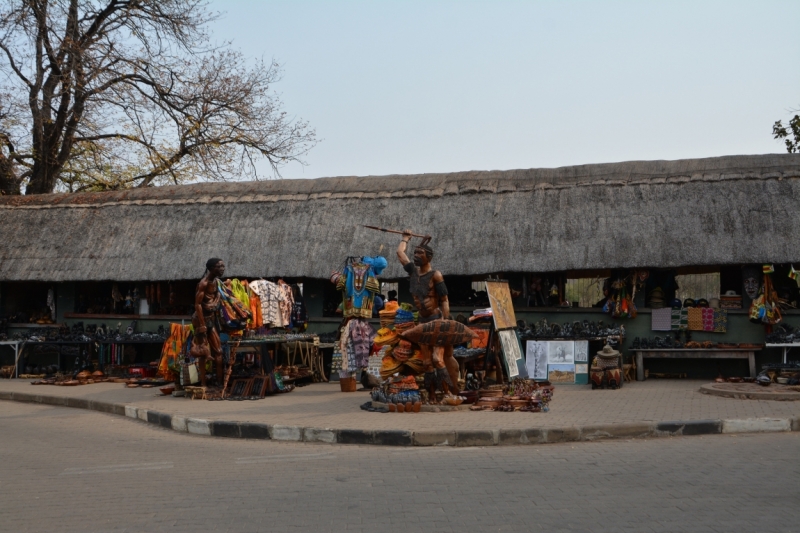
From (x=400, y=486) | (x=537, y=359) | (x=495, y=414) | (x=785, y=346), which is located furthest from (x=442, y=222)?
(x=400, y=486)

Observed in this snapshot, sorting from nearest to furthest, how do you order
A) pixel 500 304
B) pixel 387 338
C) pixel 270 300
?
pixel 387 338 < pixel 500 304 < pixel 270 300

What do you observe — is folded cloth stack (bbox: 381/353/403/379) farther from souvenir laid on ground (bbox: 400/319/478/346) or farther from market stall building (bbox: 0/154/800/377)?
market stall building (bbox: 0/154/800/377)

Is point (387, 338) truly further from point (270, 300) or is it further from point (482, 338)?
point (270, 300)

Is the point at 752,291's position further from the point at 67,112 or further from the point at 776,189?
the point at 67,112

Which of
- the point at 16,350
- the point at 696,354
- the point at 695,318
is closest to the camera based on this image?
the point at 696,354

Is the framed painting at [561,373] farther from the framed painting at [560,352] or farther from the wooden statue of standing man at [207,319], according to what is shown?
the wooden statue of standing man at [207,319]

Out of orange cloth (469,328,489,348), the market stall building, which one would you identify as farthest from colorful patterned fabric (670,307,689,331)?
orange cloth (469,328,489,348)

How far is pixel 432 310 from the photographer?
11.2 meters

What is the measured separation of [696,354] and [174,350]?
907cm

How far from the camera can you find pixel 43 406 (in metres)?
13.5

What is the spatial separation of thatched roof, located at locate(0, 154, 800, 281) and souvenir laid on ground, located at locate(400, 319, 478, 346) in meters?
4.70

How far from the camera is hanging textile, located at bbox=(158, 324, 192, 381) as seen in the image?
13.7m

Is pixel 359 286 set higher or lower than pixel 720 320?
higher

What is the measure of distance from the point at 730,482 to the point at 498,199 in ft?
34.8
